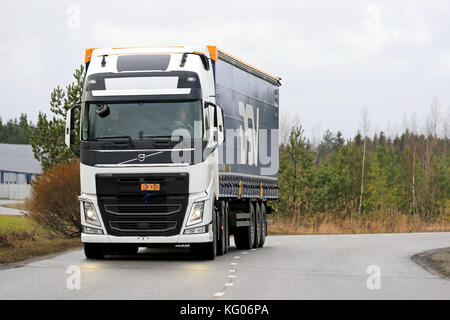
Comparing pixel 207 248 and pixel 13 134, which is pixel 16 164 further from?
pixel 207 248

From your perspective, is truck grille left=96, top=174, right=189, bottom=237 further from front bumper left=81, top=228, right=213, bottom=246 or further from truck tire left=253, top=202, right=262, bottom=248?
truck tire left=253, top=202, right=262, bottom=248

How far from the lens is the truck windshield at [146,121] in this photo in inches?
667

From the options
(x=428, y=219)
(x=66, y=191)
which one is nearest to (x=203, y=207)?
(x=66, y=191)

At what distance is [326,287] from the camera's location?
1307 centimetres

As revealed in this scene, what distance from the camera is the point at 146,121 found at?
1700 cm

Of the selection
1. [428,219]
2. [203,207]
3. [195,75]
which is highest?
[195,75]

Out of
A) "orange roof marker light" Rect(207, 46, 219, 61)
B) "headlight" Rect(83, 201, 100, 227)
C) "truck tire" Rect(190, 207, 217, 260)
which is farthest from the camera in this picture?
"orange roof marker light" Rect(207, 46, 219, 61)

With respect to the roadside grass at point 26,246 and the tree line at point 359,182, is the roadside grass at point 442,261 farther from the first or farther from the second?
the tree line at point 359,182

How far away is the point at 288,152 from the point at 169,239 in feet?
104

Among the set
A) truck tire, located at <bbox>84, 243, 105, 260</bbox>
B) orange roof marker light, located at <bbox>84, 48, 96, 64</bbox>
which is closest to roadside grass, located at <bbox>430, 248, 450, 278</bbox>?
truck tire, located at <bbox>84, 243, 105, 260</bbox>

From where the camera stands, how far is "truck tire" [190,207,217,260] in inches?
703

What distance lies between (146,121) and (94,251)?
2982 mm

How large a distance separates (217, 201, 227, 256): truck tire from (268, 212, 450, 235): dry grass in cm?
2083
